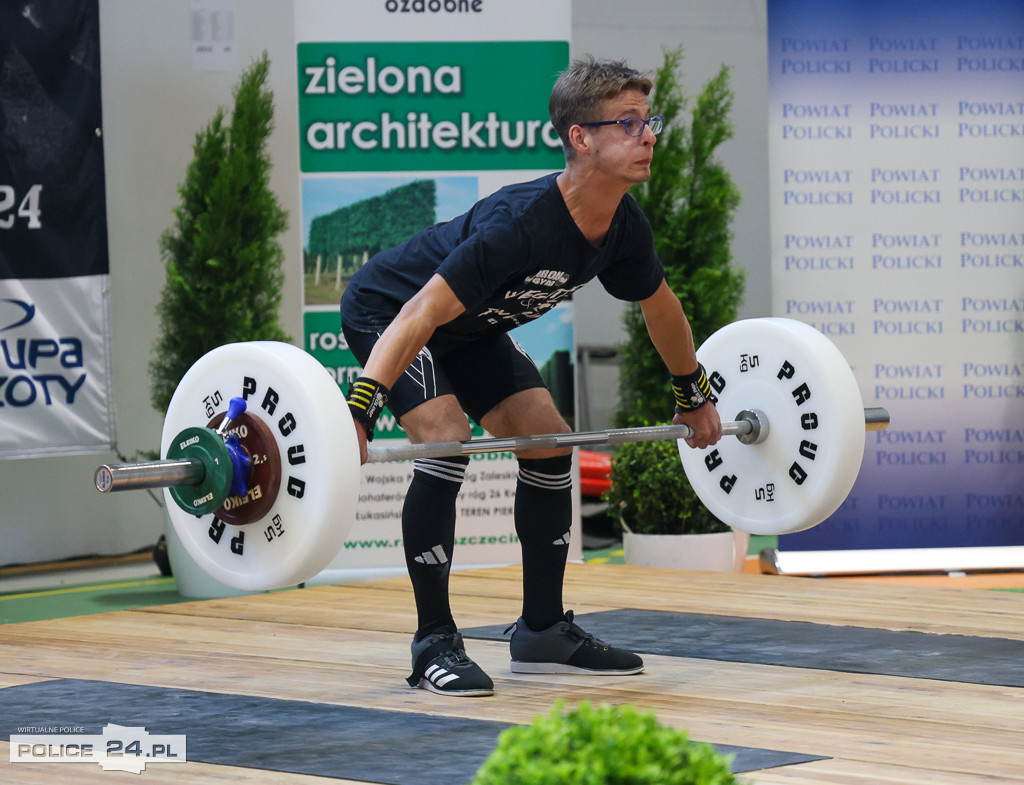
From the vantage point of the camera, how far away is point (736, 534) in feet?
15.8

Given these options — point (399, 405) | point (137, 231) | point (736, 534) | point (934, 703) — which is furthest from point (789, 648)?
point (137, 231)

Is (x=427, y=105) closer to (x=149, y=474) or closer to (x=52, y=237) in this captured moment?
(x=52, y=237)

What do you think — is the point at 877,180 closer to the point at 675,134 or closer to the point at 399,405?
the point at 675,134

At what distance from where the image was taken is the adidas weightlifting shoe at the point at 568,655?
2854 mm

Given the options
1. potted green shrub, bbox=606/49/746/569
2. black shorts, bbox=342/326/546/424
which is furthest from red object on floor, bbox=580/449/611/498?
black shorts, bbox=342/326/546/424

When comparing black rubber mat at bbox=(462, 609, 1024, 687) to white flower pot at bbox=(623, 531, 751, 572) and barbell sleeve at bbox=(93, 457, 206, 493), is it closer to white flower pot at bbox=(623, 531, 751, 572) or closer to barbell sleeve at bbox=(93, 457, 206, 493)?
white flower pot at bbox=(623, 531, 751, 572)

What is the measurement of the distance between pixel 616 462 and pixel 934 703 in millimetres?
2303

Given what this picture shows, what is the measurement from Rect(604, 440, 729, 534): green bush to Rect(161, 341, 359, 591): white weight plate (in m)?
2.35

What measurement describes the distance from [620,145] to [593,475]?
356 centimetres

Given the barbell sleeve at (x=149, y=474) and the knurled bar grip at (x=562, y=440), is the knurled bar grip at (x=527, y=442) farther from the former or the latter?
the barbell sleeve at (x=149, y=474)

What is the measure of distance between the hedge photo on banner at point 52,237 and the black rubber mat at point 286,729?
2.10 metres

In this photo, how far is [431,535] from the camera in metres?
2.69

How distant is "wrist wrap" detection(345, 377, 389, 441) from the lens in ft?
7.66

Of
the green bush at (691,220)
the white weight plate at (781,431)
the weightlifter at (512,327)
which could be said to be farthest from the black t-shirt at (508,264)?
the green bush at (691,220)
